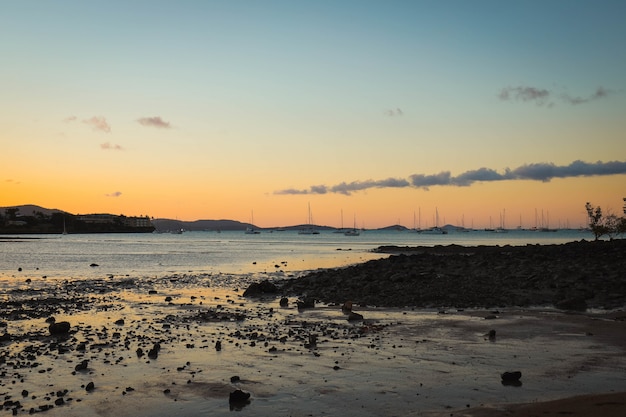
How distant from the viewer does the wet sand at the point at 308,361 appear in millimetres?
12195

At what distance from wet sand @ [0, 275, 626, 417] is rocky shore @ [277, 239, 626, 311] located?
2.79 meters

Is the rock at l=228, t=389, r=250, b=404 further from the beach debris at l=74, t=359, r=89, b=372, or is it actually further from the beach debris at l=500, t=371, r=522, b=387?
the beach debris at l=500, t=371, r=522, b=387

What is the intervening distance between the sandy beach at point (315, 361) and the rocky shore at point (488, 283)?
1815 mm

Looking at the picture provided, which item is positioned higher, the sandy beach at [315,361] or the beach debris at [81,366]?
the beach debris at [81,366]

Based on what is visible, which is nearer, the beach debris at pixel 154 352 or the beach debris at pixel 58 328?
the beach debris at pixel 154 352

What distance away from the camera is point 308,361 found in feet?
53.0

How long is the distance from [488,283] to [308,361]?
2250cm

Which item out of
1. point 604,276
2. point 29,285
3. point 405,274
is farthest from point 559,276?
point 29,285

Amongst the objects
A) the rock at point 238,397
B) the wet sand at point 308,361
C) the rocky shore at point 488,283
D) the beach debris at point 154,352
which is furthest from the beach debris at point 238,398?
the rocky shore at point 488,283

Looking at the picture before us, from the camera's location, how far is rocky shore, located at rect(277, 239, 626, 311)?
29203 millimetres

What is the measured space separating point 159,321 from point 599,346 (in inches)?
704

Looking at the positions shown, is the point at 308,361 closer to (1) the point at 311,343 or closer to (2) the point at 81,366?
(1) the point at 311,343

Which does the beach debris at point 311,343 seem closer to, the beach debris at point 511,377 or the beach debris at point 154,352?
the beach debris at point 154,352

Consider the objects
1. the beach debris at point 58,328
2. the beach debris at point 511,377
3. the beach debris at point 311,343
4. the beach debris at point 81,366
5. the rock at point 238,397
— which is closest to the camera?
the rock at point 238,397
